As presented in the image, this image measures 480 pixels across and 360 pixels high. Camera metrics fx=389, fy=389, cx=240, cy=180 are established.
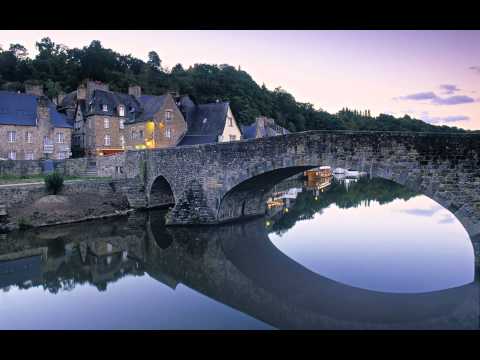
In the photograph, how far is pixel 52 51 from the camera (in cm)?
6150

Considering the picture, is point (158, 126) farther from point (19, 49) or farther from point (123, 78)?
point (19, 49)

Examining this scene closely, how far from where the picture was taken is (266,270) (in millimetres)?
12664

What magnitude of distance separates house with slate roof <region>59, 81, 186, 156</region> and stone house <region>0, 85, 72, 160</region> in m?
2.41

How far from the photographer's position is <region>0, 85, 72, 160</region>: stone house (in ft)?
91.1

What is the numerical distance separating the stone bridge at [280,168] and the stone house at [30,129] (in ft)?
29.2

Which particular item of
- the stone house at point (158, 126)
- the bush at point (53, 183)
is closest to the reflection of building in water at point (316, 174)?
the stone house at point (158, 126)

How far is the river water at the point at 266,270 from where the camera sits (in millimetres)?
8984

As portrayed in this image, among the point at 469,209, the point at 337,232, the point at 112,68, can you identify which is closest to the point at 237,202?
the point at 337,232

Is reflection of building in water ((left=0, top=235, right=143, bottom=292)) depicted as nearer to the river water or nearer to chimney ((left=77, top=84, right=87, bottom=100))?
the river water

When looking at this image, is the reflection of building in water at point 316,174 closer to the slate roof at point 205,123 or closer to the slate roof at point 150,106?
the slate roof at point 205,123

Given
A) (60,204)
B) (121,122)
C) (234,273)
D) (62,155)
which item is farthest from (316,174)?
(234,273)

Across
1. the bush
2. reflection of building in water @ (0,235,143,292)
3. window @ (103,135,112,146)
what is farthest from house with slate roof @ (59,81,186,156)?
reflection of building in water @ (0,235,143,292)

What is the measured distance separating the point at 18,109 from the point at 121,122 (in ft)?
25.4

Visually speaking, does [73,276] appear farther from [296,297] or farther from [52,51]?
[52,51]
